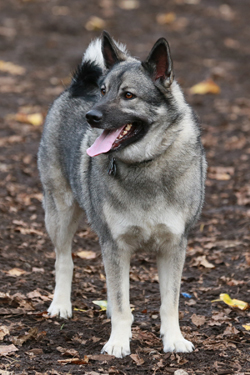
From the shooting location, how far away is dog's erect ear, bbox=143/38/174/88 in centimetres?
389

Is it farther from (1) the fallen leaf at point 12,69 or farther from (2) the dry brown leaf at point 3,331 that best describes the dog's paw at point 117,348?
(1) the fallen leaf at point 12,69

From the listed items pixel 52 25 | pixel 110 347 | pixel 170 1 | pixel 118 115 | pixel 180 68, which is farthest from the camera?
pixel 170 1

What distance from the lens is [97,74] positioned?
16.9ft

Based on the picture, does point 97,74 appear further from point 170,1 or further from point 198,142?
point 170,1

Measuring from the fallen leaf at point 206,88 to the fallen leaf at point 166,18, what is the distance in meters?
5.49

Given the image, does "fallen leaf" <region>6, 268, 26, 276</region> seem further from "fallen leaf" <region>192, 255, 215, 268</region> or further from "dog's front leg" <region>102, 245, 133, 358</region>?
"fallen leaf" <region>192, 255, 215, 268</region>

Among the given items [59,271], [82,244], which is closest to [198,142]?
[59,271]

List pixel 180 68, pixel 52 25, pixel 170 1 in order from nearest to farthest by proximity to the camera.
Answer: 1. pixel 180 68
2. pixel 52 25
3. pixel 170 1

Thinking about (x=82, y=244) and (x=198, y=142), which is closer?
(x=198, y=142)

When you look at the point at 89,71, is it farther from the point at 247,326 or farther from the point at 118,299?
the point at 247,326

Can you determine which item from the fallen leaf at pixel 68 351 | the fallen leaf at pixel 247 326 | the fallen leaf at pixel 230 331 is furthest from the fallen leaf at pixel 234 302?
the fallen leaf at pixel 68 351

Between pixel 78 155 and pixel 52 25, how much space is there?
1271cm

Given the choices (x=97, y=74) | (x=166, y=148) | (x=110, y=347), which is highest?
(x=97, y=74)

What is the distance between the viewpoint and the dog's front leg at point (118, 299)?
404cm
